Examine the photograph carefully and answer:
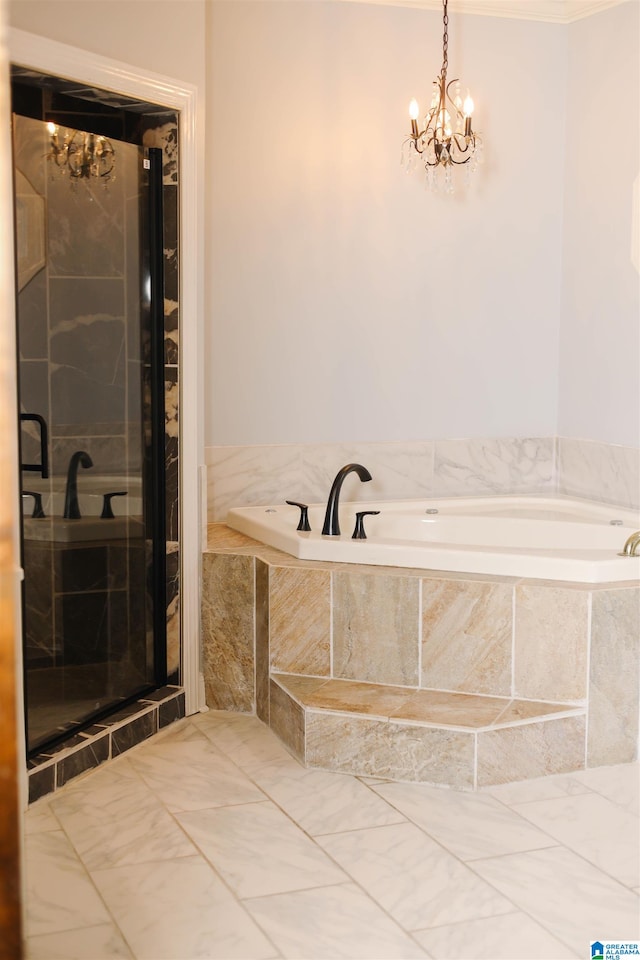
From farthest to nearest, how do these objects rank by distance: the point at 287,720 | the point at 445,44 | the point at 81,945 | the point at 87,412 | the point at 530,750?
the point at 445,44
the point at 287,720
the point at 87,412
the point at 530,750
the point at 81,945

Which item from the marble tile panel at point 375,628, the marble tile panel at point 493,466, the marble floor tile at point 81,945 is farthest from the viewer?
the marble tile panel at point 493,466

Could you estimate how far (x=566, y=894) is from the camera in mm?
2207

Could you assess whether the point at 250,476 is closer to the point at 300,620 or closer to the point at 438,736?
the point at 300,620

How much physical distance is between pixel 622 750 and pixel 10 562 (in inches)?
99.3

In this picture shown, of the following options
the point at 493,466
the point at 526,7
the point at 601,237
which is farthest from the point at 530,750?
the point at 526,7

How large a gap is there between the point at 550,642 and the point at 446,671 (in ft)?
1.06

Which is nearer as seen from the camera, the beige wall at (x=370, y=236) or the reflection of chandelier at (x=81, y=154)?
the reflection of chandelier at (x=81, y=154)

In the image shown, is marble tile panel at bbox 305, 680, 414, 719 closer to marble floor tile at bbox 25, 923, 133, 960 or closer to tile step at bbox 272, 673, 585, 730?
tile step at bbox 272, 673, 585, 730

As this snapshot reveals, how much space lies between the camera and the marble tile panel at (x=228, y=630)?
131 inches

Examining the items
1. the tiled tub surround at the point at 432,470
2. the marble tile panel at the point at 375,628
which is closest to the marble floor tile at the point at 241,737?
the marble tile panel at the point at 375,628

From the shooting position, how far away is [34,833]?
251 cm

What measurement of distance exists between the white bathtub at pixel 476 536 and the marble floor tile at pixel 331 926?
3.70 ft

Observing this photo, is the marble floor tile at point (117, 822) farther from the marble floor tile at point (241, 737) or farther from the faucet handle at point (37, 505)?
the faucet handle at point (37, 505)

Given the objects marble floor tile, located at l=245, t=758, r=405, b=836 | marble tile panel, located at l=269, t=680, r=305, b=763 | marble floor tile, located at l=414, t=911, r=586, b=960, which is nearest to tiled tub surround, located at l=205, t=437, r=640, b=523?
marble tile panel, located at l=269, t=680, r=305, b=763
